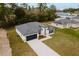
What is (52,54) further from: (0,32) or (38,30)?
(0,32)

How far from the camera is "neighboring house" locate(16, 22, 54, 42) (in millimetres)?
1788

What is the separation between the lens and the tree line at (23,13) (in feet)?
5.84

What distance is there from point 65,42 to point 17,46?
0.42 meters

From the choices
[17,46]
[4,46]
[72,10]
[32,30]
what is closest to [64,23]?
[72,10]

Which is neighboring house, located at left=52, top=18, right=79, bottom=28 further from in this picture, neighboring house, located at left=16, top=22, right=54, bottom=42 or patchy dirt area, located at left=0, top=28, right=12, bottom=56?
patchy dirt area, located at left=0, top=28, right=12, bottom=56

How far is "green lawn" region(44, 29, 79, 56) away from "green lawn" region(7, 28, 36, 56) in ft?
0.55

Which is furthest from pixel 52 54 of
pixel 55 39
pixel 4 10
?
pixel 4 10

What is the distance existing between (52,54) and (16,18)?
0.45 m

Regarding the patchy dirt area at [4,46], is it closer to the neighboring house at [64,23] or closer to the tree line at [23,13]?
the tree line at [23,13]

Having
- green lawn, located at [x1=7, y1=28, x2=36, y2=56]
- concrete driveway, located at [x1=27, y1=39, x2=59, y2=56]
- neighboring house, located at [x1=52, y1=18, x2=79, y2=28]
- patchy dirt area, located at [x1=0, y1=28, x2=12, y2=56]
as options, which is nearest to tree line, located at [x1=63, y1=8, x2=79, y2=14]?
neighboring house, located at [x1=52, y1=18, x2=79, y2=28]

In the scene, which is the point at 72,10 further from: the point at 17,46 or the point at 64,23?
the point at 17,46

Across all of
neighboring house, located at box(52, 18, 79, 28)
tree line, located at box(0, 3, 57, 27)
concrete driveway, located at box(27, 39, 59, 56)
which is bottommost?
concrete driveway, located at box(27, 39, 59, 56)

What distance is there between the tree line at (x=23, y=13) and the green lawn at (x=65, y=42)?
16 cm

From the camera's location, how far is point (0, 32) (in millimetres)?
1815
